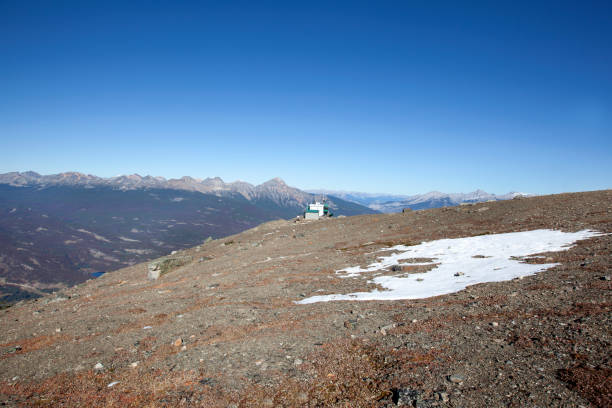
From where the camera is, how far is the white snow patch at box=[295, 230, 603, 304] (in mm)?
16484

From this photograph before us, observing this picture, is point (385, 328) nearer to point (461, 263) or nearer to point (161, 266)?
point (461, 263)

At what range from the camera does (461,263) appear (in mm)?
20938

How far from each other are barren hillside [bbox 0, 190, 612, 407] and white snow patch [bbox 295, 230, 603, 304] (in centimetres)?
89

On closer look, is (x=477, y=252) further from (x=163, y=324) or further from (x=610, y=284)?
(x=163, y=324)

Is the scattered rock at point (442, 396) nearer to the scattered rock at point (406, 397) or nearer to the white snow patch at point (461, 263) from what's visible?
the scattered rock at point (406, 397)

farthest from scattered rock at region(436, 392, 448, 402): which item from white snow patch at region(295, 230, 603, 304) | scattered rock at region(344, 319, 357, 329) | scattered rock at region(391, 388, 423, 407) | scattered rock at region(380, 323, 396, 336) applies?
white snow patch at region(295, 230, 603, 304)

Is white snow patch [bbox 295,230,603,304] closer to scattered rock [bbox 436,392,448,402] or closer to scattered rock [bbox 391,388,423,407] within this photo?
scattered rock [bbox 391,388,423,407]

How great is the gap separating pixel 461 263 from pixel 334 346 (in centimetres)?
1436

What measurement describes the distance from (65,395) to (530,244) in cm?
2684

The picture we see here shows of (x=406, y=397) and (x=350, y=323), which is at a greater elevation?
(x=406, y=397)

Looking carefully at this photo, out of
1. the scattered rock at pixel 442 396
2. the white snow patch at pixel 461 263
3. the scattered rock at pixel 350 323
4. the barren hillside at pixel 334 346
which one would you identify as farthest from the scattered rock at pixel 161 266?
the scattered rock at pixel 442 396

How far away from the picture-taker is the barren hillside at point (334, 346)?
726cm

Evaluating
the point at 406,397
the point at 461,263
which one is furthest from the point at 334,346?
the point at 461,263

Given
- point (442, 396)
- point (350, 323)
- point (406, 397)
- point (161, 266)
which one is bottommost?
point (161, 266)
